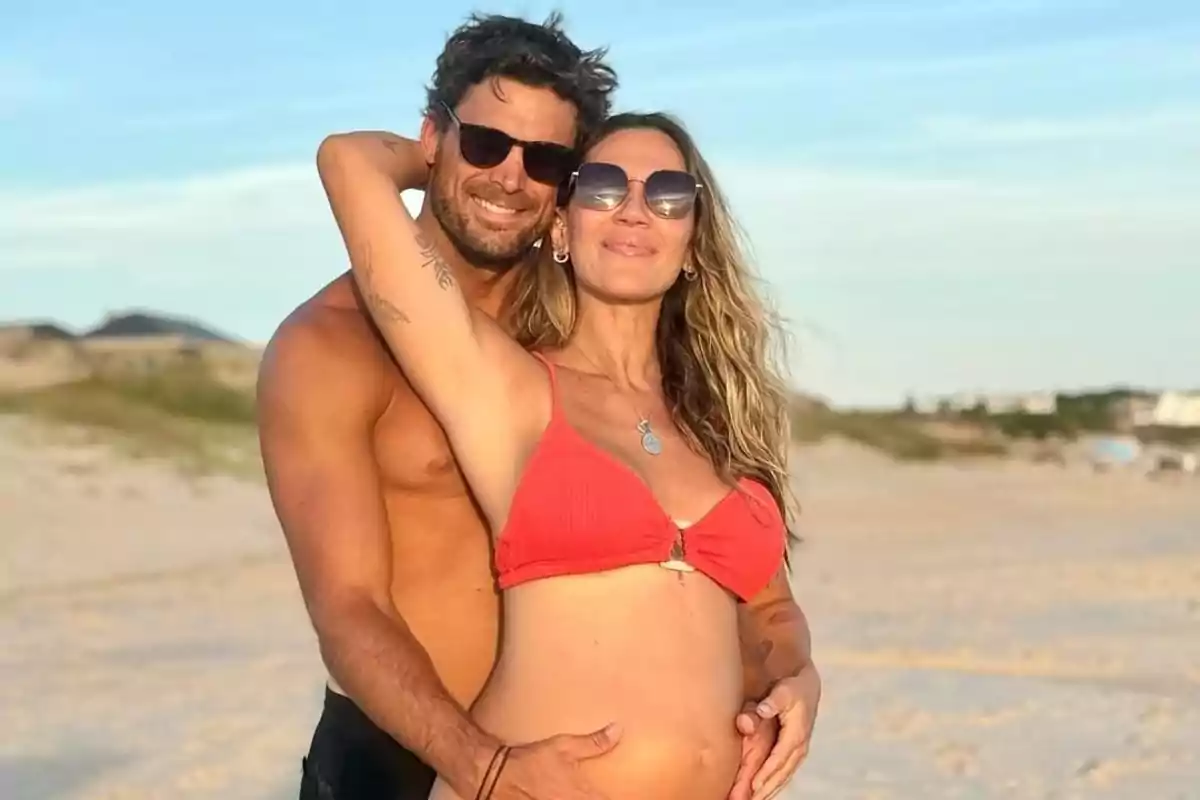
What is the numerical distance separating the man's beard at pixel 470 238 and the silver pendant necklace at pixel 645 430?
265 millimetres

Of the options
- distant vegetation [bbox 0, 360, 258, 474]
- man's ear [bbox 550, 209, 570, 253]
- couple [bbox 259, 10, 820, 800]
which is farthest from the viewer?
distant vegetation [bbox 0, 360, 258, 474]

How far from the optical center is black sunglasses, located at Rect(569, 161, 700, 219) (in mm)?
3354

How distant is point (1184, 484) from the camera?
30828mm

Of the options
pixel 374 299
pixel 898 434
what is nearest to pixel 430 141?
pixel 374 299

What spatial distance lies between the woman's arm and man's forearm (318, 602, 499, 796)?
32cm

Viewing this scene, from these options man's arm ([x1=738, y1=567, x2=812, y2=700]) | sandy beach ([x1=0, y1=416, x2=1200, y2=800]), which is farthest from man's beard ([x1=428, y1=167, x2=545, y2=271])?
sandy beach ([x1=0, y1=416, x2=1200, y2=800])

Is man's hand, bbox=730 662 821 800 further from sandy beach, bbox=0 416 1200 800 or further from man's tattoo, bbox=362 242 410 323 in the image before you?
sandy beach, bbox=0 416 1200 800

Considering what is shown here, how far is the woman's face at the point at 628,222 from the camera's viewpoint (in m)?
3.36

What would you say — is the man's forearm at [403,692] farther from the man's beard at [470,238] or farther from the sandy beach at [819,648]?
the sandy beach at [819,648]

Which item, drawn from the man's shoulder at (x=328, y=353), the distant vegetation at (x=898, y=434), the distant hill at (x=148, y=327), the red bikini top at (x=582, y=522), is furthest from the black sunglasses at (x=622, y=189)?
the distant hill at (x=148, y=327)

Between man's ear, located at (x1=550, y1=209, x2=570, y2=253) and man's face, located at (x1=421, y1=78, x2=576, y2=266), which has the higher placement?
man's face, located at (x1=421, y1=78, x2=576, y2=266)

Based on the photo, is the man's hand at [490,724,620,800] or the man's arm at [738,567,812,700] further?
the man's arm at [738,567,812,700]

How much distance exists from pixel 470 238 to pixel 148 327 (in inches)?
1565

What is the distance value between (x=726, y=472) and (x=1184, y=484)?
2931cm
